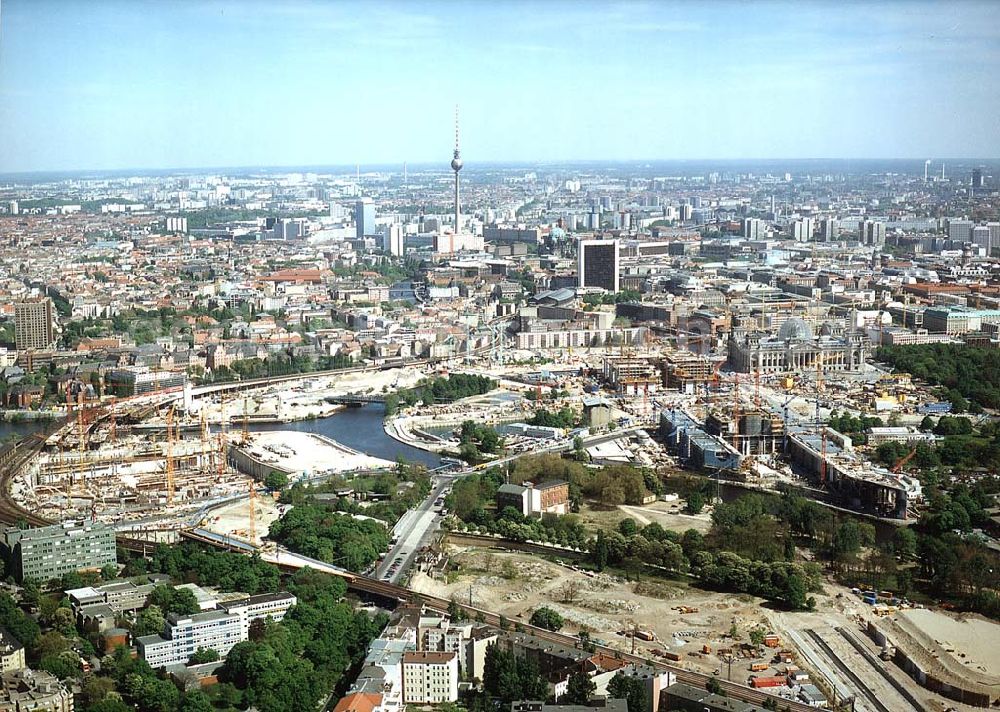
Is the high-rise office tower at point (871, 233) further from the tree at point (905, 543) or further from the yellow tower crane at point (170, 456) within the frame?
the tree at point (905, 543)

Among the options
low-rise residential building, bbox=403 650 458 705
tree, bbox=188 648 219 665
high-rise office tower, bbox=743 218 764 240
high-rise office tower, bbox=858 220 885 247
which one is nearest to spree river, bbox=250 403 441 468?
tree, bbox=188 648 219 665

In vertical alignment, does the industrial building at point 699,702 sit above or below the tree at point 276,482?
above

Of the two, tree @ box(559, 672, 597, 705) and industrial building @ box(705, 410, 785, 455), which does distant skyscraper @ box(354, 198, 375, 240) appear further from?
tree @ box(559, 672, 597, 705)

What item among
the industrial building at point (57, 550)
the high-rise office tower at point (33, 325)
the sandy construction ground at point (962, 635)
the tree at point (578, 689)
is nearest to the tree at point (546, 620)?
the tree at point (578, 689)

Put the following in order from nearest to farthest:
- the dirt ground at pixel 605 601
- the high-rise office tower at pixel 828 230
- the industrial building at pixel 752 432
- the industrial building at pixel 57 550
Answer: the dirt ground at pixel 605 601, the industrial building at pixel 57 550, the industrial building at pixel 752 432, the high-rise office tower at pixel 828 230

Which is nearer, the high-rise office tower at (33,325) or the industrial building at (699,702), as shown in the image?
the industrial building at (699,702)

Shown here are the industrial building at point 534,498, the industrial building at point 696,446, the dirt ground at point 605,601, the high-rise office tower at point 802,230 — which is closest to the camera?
the dirt ground at point 605,601

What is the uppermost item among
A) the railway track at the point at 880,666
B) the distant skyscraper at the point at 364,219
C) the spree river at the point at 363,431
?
the distant skyscraper at the point at 364,219

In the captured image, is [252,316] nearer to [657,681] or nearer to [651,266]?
[651,266]
